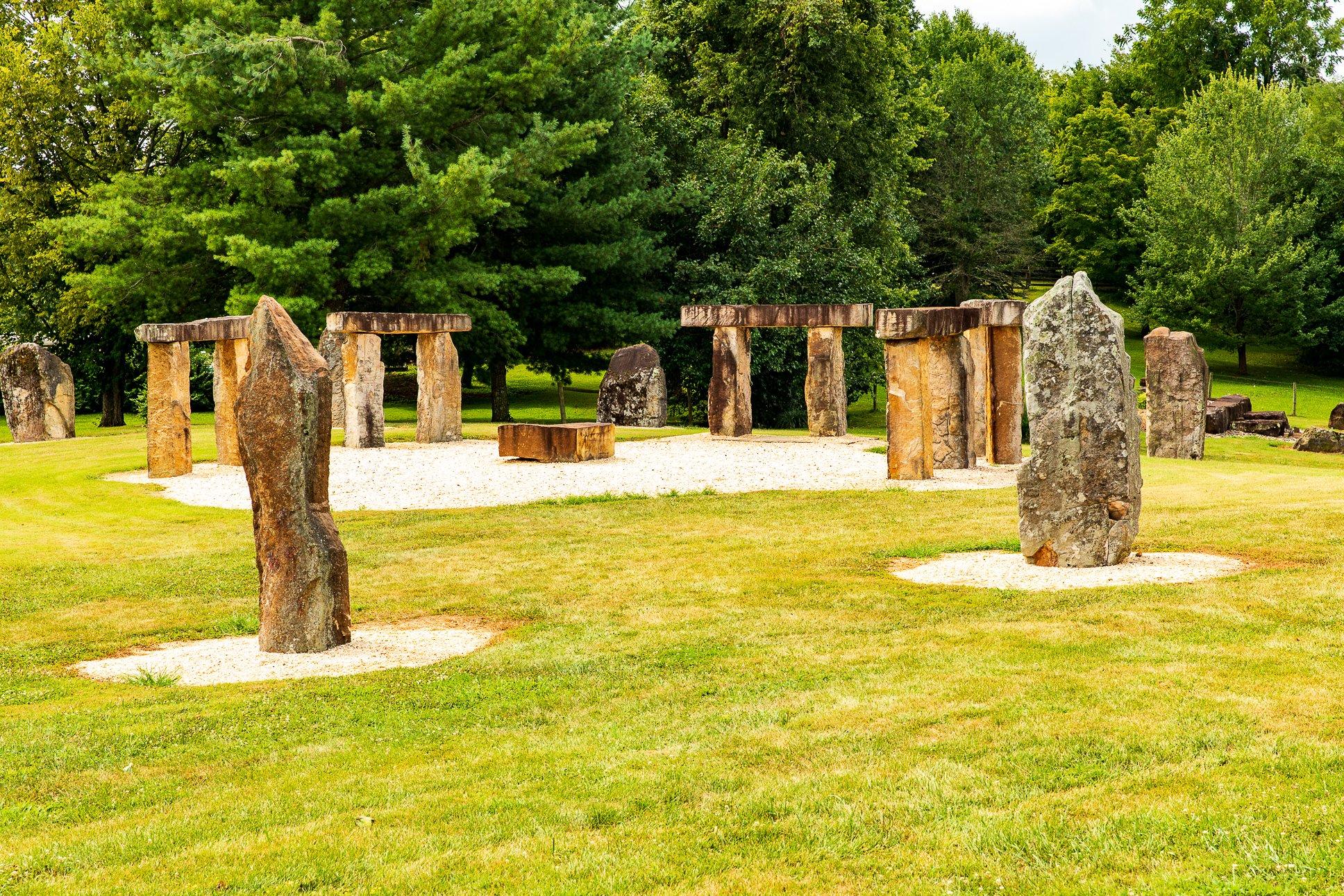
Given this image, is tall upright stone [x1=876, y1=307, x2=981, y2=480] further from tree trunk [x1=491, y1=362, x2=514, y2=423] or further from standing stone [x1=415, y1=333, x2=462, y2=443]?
tree trunk [x1=491, y1=362, x2=514, y2=423]

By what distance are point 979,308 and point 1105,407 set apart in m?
8.54

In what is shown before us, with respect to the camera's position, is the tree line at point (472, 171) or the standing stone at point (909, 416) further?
the tree line at point (472, 171)

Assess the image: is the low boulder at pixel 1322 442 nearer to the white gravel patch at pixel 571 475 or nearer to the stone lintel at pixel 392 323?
the white gravel patch at pixel 571 475

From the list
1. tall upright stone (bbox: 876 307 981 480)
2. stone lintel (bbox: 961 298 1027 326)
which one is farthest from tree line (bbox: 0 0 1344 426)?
stone lintel (bbox: 961 298 1027 326)

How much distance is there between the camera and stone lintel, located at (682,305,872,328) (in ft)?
82.9

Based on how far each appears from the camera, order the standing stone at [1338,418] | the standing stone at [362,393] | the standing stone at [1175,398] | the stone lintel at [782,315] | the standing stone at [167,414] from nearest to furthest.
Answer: the standing stone at [167,414]
the standing stone at [1175,398]
the stone lintel at [782,315]
the standing stone at [362,393]
the standing stone at [1338,418]

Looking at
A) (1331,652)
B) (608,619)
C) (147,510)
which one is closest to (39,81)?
(147,510)

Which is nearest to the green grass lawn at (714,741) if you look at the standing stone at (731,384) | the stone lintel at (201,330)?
the stone lintel at (201,330)

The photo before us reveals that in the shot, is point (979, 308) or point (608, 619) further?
point (979, 308)

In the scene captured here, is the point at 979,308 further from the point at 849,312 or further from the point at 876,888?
the point at 876,888

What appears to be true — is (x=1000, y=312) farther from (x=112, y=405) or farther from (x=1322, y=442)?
(x=112, y=405)

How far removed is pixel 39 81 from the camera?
112 ft

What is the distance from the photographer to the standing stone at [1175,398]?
Answer: 23.2m

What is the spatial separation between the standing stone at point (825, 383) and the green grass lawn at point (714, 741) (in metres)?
14.1
